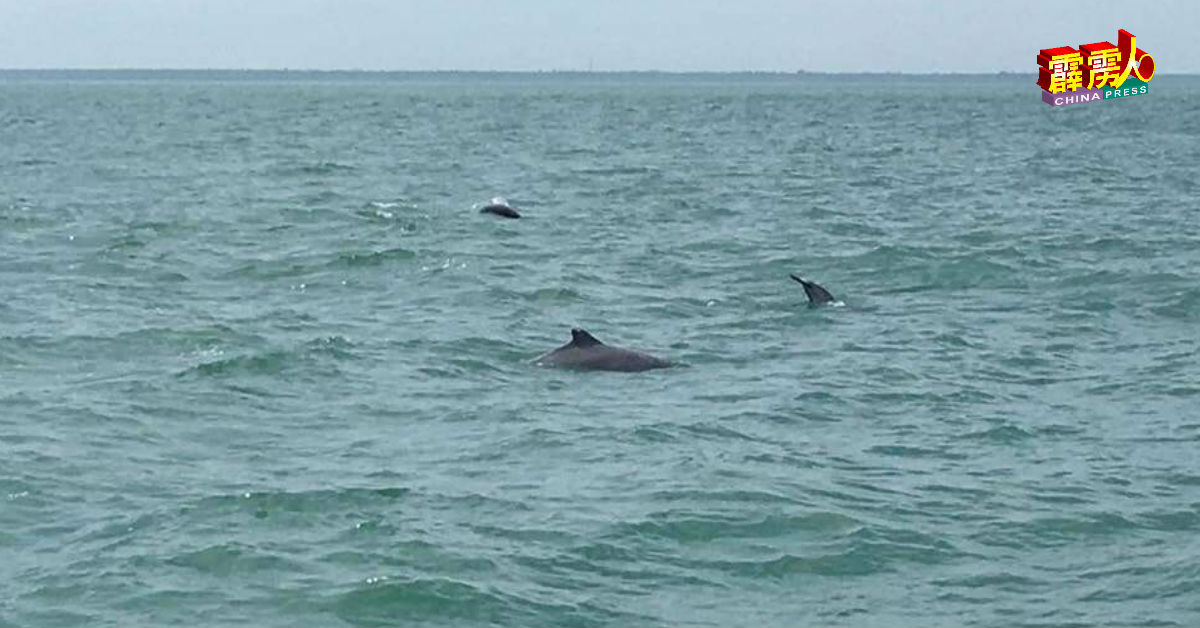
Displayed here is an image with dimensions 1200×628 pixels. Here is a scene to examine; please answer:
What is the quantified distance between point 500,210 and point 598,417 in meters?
20.5

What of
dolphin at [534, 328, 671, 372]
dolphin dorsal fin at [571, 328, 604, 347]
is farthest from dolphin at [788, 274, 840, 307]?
dolphin dorsal fin at [571, 328, 604, 347]

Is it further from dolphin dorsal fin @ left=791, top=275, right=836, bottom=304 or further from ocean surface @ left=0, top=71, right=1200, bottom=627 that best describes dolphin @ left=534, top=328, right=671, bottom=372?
dolphin dorsal fin @ left=791, top=275, right=836, bottom=304

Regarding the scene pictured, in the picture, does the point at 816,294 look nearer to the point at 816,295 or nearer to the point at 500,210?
the point at 816,295

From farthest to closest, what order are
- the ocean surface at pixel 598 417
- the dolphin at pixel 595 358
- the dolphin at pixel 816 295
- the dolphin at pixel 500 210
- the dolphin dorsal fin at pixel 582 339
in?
the dolphin at pixel 500 210, the dolphin at pixel 816 295, the dolphin dorsal fin at pixel 582 339, the dolphin at pixel 595 358, the ocean surface at pixel 598 417

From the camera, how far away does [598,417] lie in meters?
16.8

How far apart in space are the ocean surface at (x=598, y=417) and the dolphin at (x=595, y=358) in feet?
1.03

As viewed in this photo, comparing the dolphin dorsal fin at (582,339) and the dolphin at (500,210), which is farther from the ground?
the dolphin dorsal fin at (582,339)

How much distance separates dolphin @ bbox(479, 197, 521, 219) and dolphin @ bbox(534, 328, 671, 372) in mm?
17321

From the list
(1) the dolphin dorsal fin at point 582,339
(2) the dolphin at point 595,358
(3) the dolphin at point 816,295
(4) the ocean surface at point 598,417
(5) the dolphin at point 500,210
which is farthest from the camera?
(5) the dolphin at point 500,210

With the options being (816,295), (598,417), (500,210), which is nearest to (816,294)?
(816,295)

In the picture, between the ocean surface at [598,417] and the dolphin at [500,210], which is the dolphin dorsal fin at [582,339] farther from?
the dolphin at [500,210]

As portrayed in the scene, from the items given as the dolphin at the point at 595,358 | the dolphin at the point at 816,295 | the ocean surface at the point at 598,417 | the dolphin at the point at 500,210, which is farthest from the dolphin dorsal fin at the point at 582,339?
the dolphin at the point at 500,210

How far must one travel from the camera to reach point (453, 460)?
49.5 feet

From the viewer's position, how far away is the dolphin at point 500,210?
121 feet
